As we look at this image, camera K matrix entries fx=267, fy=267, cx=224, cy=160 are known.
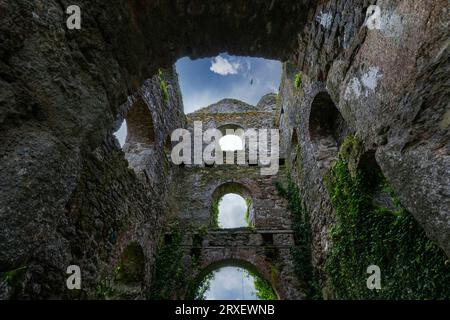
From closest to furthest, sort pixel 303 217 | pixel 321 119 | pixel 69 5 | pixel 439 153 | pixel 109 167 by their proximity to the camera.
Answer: pixel 439 153, pixel 69 5, pixel 109 167, pixel 321 119, pixel 303 217

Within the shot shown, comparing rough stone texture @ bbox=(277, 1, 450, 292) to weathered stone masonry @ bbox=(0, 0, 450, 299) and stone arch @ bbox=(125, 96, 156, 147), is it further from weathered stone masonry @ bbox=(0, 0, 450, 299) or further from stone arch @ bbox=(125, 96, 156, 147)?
stone arch @ bbox=(125, 96, 156, 147)

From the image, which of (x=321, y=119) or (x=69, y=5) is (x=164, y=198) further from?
(x=69, y=5)

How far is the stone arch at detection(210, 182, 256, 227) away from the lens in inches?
344

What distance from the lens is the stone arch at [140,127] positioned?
22.1 ft

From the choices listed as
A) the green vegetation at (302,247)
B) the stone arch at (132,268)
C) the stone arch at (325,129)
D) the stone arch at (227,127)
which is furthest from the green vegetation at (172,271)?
the stone arch at (227,127)

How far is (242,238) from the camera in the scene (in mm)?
7395

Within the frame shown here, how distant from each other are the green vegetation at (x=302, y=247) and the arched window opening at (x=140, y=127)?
445cm

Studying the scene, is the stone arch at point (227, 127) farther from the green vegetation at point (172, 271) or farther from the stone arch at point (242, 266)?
the stone arch at point (242, 266)

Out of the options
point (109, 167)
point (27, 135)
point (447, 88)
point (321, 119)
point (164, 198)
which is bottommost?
point (27, 135)

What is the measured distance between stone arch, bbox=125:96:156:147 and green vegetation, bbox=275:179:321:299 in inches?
175

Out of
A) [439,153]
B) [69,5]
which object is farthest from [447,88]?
[69,5]
